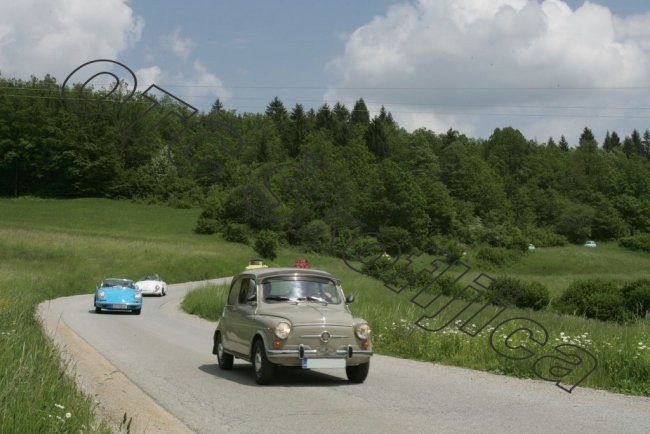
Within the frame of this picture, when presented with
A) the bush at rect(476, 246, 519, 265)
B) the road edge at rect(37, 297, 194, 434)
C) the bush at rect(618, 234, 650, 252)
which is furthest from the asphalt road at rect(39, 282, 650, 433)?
the bush at rect(618, 234, 650, 252)

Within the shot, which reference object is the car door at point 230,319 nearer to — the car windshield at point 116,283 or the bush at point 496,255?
the car windshield at point 116,283

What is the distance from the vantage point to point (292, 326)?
11766mm

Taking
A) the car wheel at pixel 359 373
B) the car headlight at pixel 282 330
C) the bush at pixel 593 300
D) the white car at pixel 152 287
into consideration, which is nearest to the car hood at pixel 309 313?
the car headlight at pixel 282 330

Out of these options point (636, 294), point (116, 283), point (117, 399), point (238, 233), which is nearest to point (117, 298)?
point (116, 283)

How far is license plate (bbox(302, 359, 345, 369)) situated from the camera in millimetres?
11625

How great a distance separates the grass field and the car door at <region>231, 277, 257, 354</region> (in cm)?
326

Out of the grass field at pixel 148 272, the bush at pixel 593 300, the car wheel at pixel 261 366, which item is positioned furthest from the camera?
the bush at pixel 593 300

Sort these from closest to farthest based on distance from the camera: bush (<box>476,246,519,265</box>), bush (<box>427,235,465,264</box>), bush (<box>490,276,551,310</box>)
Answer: bush (<box>490,276,551,310</box>) < bush (<box>427,235,465,264</box>) < bush (<box>476,246,519,265</box>)

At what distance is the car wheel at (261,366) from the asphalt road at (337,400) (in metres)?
0.20

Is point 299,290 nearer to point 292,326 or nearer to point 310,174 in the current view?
point 292,326

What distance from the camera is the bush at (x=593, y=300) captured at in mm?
43469

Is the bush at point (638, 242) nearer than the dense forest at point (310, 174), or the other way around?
the dense forest at point (310, 174)

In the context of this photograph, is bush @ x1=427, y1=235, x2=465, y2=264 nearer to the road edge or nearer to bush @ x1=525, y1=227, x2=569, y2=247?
bush @ x1=525, y1=227, x2=569, y2=247

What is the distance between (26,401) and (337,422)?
356cm
